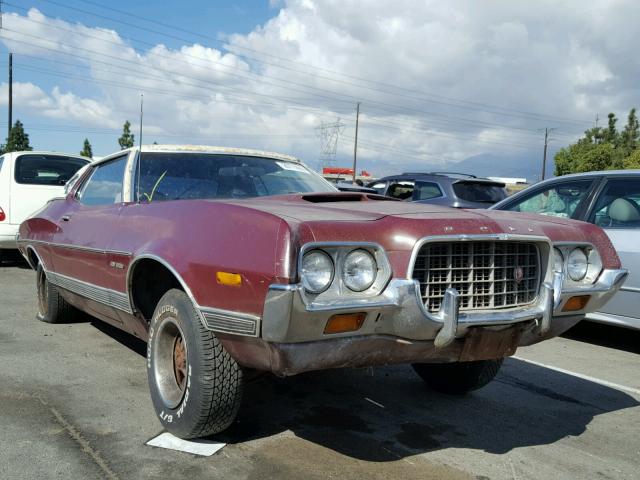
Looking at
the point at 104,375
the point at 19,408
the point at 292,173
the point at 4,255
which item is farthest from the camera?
the point at 4,255

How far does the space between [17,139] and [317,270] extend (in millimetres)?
34873

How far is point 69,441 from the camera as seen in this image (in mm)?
3172

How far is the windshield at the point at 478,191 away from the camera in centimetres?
1029

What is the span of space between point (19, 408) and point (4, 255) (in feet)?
22.3

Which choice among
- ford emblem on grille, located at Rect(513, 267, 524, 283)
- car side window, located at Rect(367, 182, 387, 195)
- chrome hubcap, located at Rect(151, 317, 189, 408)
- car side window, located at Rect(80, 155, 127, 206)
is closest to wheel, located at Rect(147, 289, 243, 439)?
chrome hubcap, located at Rect(151, 317, 189, 408)

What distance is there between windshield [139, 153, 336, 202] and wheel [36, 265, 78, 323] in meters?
1.87

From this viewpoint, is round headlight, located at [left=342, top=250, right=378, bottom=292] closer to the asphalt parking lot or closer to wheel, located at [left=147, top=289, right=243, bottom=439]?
wheel, located at [left=147, top=289, right=243, bottom=439]

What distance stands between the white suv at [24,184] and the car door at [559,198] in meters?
6.29

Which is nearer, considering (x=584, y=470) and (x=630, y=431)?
(x=584, y=470)

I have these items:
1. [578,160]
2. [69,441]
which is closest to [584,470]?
[69,441]

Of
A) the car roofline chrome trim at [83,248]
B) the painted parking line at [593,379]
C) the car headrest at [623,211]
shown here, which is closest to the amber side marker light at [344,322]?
the car roofline chrome trim at [83,248]

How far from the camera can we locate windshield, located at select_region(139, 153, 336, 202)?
13.2 feet

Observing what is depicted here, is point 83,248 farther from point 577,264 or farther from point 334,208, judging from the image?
point 577,264

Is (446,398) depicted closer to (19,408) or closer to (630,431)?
(630,431)
